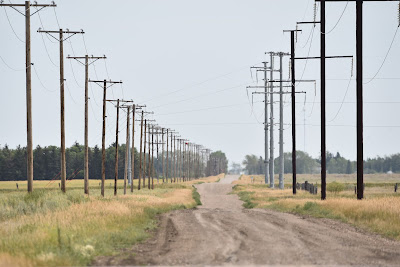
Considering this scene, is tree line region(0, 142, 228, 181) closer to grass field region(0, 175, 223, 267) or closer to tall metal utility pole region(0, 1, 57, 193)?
tall metal utility pole region(0, 1, 57, 193)

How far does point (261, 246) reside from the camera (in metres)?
17.9

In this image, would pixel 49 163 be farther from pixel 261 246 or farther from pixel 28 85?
pixel 261 246

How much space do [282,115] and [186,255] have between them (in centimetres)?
5473

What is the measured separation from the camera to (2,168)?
165625 mm

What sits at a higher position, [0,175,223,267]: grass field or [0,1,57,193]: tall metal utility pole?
[0,1,57,193]: tall metal utility pole

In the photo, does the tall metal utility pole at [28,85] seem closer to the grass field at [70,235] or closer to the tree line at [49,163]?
the grass field at [70,235]

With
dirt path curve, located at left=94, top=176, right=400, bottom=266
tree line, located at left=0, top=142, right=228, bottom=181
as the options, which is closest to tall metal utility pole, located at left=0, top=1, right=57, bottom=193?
dirt path curve, located at left=94, top=176, right=400, bottom=266

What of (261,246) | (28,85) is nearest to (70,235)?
(261,246)

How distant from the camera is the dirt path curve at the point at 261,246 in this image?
15.6 metres

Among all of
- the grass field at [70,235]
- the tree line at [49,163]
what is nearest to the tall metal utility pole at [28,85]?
the grass field at [70,235]

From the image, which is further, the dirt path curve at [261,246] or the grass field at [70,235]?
the dirt path curve at [261,246]

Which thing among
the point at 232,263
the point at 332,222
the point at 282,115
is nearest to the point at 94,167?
the point at 282,115

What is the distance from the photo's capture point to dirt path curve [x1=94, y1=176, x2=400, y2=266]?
15633mm

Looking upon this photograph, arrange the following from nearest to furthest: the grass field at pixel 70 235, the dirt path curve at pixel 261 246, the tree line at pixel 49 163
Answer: the grass field at pixel 70 235
the dirt path curve at pixel 261 246
the tree line at pixel 49 163
